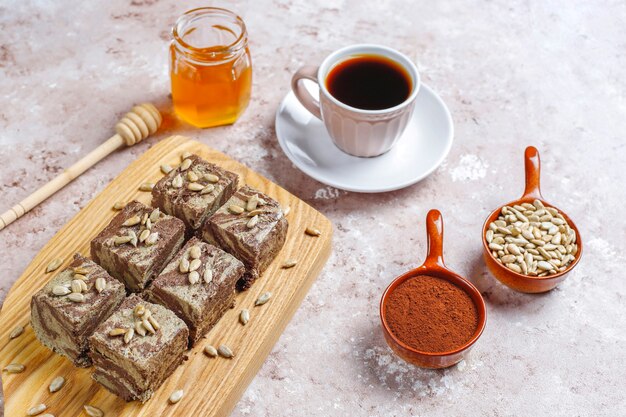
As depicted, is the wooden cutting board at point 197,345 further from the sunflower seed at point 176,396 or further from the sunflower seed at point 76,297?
the sunflower seed at point 76,297

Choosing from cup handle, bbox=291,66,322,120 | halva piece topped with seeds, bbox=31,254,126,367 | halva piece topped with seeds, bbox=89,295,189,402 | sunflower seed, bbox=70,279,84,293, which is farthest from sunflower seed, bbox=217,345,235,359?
cup handle, bbox=291,66,322,120

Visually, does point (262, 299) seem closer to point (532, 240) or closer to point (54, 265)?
point (54, 265)

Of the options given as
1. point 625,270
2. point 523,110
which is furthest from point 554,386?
point 523,110

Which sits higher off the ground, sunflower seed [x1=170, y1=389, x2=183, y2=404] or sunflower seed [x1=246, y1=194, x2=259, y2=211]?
sunflower seed [x1=246, y1=194, x2=259, y2=211]

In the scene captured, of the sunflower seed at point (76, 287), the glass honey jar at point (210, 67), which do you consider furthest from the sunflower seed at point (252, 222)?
the glass honey jar at point (210, 67)

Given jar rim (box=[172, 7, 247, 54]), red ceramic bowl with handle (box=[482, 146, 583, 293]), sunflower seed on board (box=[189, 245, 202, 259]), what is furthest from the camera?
jar rim (box=[172, 7, 247, 54])

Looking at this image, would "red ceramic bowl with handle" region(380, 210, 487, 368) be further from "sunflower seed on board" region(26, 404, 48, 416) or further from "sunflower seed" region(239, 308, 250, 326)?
"sunflower seed on board" region(26, 404, 48, 416)

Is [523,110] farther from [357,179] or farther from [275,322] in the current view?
[275,322]
